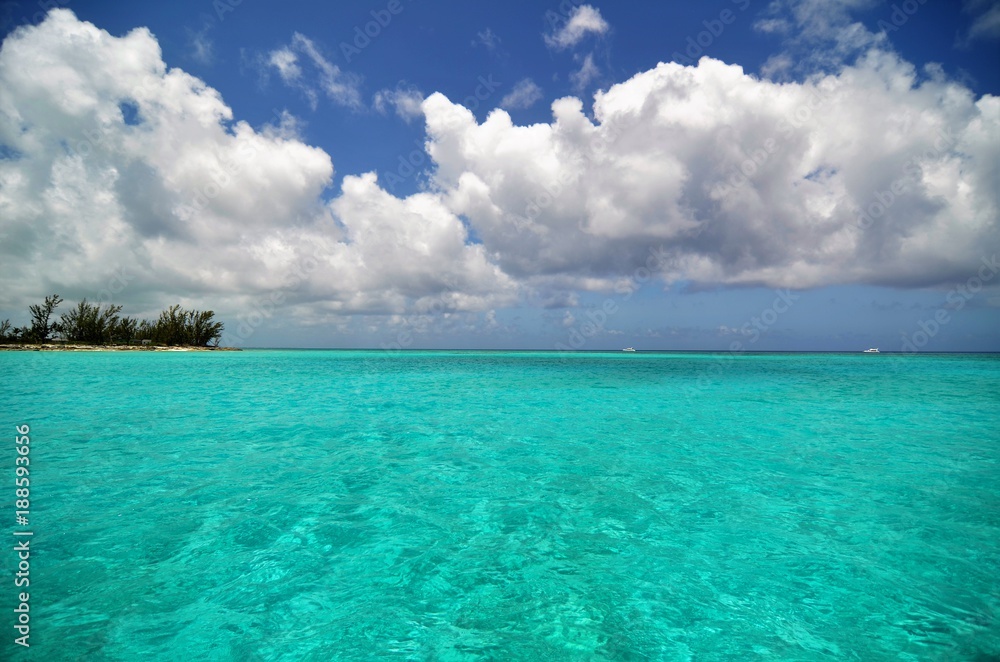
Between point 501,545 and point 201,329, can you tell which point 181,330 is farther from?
point 501,545

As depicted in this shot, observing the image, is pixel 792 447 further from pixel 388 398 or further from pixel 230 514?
pixel 388 398

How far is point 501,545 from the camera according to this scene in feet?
19.9

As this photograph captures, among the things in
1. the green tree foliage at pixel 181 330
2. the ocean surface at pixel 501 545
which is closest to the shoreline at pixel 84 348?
the green tree foliage at pixel 181 330

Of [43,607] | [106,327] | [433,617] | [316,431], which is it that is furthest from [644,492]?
[106,327]

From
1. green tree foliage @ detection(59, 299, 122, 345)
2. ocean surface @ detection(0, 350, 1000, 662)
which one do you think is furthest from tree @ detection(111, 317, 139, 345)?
ocean surface @ detection(0, 350, 1000, 662)

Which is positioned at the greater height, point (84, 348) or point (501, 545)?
point (84, 348)

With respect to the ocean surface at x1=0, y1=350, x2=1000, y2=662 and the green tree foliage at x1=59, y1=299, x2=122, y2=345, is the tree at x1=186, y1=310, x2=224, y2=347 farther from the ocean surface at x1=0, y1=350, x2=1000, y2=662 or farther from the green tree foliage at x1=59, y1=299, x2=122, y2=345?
the ocean surface at x1=0, y1=350, x2=1000, y2=662

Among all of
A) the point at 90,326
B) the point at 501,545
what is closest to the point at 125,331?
the point at 90,326

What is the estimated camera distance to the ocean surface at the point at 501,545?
4.12m

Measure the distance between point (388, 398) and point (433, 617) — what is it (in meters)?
19.3

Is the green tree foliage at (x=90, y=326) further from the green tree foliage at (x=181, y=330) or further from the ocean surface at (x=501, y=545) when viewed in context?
the ocean surface at (x=501, y=545)

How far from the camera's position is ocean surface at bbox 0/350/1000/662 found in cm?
412

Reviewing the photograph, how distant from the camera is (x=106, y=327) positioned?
86.2m

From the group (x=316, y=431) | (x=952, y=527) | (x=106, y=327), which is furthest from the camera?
(x=106, y=327)
